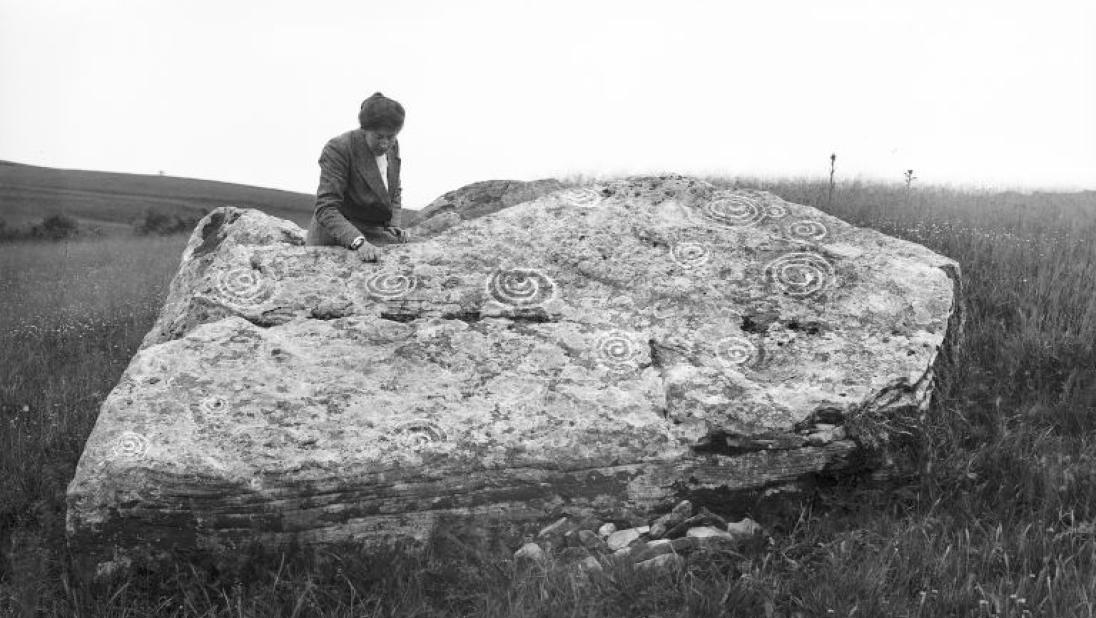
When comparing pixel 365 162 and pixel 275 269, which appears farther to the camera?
pixel 365 162

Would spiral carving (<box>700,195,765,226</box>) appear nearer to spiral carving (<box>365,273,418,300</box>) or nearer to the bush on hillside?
spiral carving (<box>365,273,418,300</box>)

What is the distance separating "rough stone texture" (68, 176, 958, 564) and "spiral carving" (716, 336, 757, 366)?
0.01 meters

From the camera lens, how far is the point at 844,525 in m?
4.33

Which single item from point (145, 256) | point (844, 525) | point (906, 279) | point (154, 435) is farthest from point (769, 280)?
point (145, 256)

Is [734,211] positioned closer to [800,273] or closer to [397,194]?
[800,273]

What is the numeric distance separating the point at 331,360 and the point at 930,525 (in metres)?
3.40

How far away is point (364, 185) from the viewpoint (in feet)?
20.7

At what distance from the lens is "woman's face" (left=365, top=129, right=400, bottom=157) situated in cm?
593

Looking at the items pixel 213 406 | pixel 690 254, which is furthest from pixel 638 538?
pixel 213 406

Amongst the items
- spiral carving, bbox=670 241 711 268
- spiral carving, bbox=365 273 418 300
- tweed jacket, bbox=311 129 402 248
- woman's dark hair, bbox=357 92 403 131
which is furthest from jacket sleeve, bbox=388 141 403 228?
spiral carving, bbox=670 241 711 268

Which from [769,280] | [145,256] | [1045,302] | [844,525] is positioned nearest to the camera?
[844,525]

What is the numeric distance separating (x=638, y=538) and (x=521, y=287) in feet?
6.08

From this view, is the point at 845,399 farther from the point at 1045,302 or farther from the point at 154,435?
the point at 154,435

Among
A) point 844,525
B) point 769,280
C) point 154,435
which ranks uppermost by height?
point 769,280
